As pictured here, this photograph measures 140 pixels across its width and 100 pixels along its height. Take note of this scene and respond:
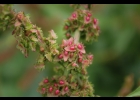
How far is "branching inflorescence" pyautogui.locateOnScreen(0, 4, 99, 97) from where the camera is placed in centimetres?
189

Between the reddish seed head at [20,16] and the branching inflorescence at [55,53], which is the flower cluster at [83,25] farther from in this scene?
the reddish seed head at [20,16]

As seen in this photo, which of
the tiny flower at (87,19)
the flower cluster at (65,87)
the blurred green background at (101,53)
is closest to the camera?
the flower cluster at (65,87)

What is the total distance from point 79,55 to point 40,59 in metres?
0.21

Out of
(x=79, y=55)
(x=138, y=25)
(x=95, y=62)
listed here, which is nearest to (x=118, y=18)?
(x=138, y=25)

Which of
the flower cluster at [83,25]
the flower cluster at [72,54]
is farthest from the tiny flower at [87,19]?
the flower cluster at [72,54]

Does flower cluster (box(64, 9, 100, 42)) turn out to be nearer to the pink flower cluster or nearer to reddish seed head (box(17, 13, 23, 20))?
the pink flower cluster

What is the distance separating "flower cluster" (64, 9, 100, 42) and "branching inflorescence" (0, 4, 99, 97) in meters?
0.02

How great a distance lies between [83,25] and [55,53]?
362 millimetres

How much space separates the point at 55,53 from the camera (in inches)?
76.2

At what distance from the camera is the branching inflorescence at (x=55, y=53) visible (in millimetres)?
1889

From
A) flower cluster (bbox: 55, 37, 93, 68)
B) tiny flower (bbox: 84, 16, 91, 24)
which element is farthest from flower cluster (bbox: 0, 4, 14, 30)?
tiny flower (bbox: 84, 16, 91, 24)

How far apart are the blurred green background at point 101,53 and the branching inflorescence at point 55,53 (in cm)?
219

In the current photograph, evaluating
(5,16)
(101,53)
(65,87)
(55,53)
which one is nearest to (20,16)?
(5,16)

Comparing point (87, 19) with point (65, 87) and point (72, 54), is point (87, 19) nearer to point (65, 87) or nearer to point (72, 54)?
point (72, 54)
